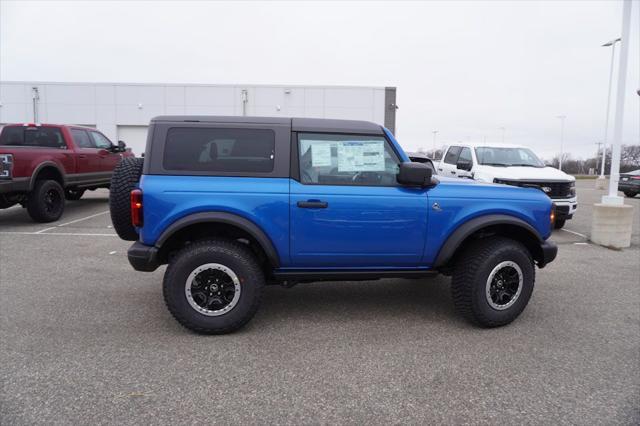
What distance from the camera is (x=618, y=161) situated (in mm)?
8570

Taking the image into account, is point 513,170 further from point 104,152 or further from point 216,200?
point 104,152

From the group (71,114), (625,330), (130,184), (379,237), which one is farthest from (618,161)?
(71,114)

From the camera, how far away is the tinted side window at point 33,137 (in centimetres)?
953

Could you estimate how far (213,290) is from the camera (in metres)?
3.91

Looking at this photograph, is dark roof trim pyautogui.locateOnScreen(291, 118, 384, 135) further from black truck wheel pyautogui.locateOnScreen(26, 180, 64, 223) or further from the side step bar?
black truck wheel pyautogui.locateOnScreen(26, 180, 64, 223)

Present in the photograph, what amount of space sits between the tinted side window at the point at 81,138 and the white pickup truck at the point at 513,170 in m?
8.80

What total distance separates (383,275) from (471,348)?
0.96 metres

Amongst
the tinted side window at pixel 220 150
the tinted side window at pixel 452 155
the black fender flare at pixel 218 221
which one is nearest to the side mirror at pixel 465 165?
the tinted side window at pixel 452 155

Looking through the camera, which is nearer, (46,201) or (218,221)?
(218,221)

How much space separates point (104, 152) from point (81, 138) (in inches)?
27.3

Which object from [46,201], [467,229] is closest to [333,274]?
[467,229]

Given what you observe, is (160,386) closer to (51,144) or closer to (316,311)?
(316,311)

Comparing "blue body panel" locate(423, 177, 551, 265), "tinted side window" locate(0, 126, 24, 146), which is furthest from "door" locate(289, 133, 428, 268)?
"tinted side window" locate(0, 126, 24, 146)

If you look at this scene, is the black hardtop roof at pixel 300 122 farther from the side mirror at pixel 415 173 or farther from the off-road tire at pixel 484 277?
the off-road tire at pixel 484 277
